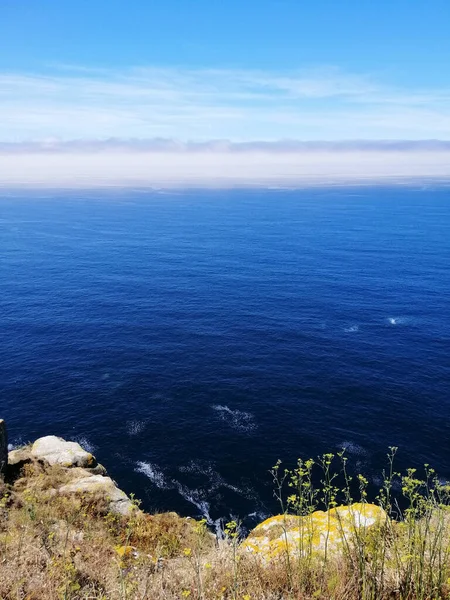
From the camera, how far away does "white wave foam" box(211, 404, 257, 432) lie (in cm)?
6481

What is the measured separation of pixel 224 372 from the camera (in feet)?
261

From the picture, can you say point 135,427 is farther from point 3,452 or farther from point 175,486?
point 3,452

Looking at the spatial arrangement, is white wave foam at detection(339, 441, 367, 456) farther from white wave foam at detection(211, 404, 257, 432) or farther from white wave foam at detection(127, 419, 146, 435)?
white wave foam at detection(127, 419, 146, 435)

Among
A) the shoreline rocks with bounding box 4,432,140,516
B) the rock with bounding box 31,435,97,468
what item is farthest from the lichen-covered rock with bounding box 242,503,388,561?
the rock with bounding box 31,435,97,468

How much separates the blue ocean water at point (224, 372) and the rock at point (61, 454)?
1365 cm

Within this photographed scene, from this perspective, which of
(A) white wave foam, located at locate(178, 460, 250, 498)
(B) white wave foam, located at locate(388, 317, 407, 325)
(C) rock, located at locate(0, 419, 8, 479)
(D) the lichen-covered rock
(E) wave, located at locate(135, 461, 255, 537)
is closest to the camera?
(D) the lichen-covered rock

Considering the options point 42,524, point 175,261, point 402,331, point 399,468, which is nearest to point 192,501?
point 399,468

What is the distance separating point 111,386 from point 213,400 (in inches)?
793

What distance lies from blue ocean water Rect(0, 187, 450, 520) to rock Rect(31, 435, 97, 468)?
1365 centimetres

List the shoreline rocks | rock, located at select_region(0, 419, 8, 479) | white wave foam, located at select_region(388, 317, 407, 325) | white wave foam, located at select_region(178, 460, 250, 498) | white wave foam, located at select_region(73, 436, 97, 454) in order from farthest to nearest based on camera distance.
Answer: white wave foam, located at select_region(388, 317, 407, 325), white wave foam, located at select_region(73, 436, 97, 454), white wave foam, located at select_region(178, 460, 250, 498), rock, located at select_region(0, 419, 8, 479), the shoreline rocks

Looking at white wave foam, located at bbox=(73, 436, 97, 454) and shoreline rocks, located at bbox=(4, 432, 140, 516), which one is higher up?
shoreline rocks, located at bbox=(4, 432, 140, 516)

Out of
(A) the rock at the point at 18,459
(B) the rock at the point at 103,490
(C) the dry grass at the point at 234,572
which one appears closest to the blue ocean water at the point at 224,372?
(B) the rock at the point at 103,490

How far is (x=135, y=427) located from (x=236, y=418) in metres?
16.9

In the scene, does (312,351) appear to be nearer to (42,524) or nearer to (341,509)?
(341,509)
